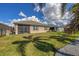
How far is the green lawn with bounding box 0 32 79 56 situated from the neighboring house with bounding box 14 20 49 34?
0.29 feet

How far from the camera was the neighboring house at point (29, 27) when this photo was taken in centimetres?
456

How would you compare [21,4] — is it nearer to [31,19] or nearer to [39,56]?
[31,19]

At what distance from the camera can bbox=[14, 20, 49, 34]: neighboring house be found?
456 centimetres

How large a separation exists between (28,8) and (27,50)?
32.4 inches

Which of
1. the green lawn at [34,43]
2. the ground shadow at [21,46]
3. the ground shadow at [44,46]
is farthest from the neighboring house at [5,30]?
the ground shadow at [44,46]

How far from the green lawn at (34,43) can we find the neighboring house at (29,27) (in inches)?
3.5

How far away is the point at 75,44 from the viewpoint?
4.44m

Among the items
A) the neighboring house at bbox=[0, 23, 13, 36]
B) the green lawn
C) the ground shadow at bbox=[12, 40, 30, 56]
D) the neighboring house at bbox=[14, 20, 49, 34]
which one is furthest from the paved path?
the neighboring house at bbox=[0, 23, 13, 36]

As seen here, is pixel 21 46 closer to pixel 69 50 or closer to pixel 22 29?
pixel 22 29

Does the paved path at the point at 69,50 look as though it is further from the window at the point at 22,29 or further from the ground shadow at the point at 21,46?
the window at the point at 22,29

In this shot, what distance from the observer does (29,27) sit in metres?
4.61

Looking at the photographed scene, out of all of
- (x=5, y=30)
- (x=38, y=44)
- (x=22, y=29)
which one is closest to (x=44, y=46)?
(x=38, y=44)

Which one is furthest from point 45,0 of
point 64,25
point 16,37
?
point 16,37

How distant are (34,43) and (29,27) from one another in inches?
13.9
